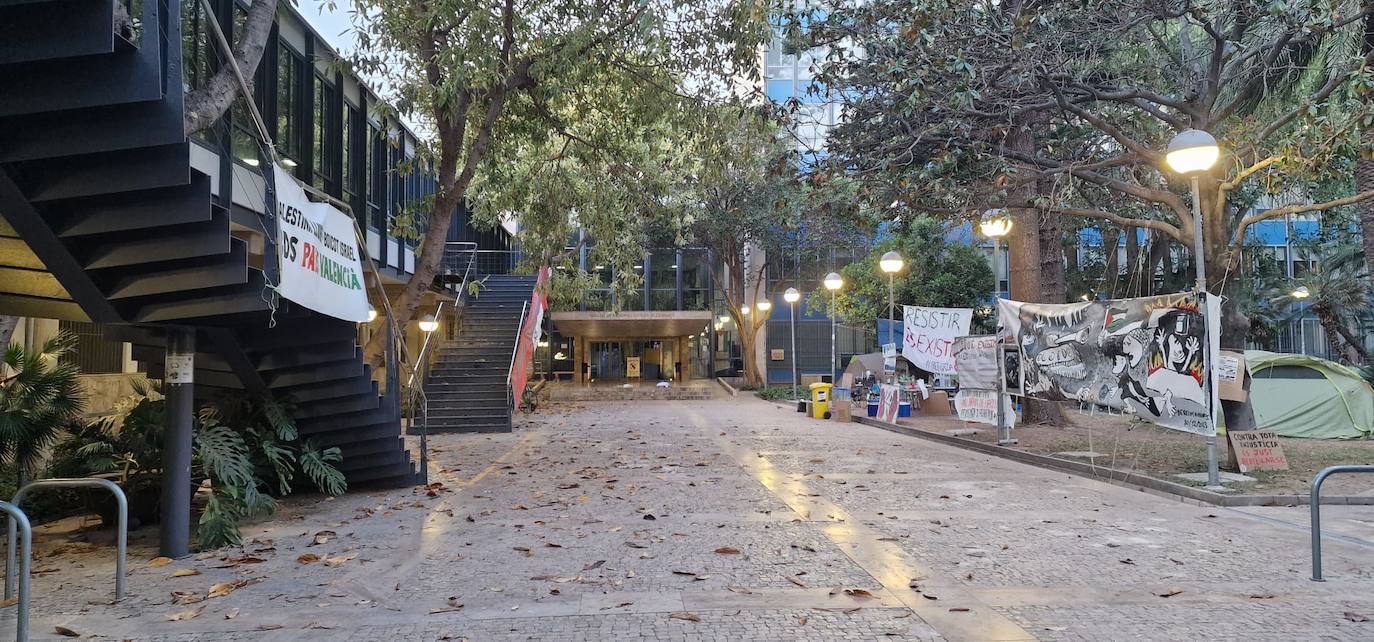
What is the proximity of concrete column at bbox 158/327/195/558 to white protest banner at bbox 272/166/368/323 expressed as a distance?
138 cm

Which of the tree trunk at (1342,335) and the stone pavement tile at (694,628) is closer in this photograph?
the stone pavement tile at (694,628)

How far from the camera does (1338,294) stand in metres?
26.0

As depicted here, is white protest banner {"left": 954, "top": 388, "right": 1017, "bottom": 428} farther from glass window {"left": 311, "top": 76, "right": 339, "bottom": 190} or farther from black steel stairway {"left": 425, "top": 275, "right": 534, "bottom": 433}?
glass window {"left": 311, "top": 76, "right": 339, "bottom": 190}

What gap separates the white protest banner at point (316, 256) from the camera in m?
6.46

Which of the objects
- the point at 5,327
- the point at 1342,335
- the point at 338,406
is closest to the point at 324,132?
the point at 5,327

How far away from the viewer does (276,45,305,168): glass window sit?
1370 centimetres

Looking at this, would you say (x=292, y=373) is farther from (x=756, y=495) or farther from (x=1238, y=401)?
(x=1238, y=401)

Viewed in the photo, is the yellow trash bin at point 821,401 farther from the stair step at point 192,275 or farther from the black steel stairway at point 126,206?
the stair step at point 192,275

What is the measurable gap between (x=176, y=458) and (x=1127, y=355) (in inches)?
448

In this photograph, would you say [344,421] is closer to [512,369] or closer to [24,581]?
[24,581]

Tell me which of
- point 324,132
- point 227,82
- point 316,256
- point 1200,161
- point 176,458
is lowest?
point 176,458

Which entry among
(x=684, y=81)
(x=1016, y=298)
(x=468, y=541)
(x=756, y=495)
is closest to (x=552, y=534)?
(x=468, y=541)

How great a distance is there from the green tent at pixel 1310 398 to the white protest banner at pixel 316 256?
1631cm

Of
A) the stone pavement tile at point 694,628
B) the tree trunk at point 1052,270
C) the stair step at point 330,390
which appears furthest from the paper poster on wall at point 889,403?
the stone pavement tile at point 694,628
